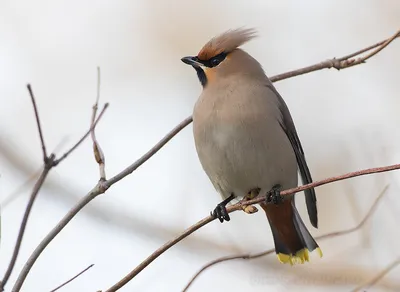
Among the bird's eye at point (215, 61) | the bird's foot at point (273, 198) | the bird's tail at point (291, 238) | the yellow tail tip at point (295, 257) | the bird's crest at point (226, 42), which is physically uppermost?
the bird's crest at point (226, 42)

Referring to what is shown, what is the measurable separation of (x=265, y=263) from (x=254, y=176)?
101 cm

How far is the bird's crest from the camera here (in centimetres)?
427

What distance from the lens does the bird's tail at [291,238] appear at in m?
4.19

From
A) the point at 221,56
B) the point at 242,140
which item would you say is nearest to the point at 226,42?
the point at 221,56

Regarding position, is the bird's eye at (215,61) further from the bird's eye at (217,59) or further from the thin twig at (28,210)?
the thin twig at (28,210)

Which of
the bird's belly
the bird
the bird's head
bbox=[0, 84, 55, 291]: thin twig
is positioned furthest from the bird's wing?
bbox=[0, 84, 55, 291]: thin twig

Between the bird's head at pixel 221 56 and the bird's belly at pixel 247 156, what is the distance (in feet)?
1.63

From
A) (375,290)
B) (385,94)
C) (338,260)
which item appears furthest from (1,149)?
(385,94)

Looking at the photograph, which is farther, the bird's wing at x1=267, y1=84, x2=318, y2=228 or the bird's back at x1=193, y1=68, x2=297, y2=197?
the bird's wing at x1=267, y1=84, x2=318, y2=228

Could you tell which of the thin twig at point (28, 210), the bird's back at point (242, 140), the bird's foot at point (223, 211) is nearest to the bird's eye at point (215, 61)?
the bird's back at point (242, 140)

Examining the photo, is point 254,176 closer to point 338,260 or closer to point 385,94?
point 338,260

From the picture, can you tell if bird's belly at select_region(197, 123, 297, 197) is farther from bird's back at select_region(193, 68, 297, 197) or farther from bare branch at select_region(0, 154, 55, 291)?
bare branch at select_region(0, 154, 55, 291)

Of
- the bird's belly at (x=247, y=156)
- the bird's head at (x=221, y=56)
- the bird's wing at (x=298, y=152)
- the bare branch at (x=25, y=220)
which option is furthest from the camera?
the bird's head at (x=221, y=56)

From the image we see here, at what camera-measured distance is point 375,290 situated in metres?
3.70
